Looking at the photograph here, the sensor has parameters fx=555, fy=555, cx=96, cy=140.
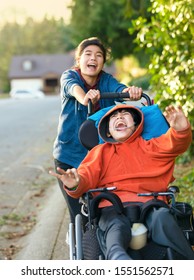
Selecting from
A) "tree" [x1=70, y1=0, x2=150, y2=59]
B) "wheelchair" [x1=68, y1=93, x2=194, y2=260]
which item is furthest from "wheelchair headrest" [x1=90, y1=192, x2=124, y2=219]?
"tree" [x1=70, y1=0, x2=150, y2=59]

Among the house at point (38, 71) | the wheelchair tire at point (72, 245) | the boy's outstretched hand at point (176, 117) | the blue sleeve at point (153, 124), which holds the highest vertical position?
the boy's outstretched hand at point (176, 117)

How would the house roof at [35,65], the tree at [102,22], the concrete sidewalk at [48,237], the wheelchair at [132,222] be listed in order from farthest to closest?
1. the house roof at [35,65]
2. the tree at [102,22]
3. the concrete sidewalk at [48,237]
4. the wheelchair at [132,222]

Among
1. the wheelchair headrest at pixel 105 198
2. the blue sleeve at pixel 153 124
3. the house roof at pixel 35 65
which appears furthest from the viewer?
the house roof at pixel 35 65

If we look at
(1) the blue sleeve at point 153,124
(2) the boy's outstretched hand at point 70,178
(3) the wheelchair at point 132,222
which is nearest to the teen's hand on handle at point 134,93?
(1) the blue sleeve at point 153,124

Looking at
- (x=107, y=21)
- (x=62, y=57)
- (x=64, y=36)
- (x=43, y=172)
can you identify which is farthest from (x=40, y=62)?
(x=43, y=172)

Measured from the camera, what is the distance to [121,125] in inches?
161

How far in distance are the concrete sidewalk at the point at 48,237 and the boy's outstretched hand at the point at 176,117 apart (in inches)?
80.6

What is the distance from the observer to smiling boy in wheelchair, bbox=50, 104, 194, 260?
11.9 feet

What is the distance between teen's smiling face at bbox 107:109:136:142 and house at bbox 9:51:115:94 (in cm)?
7581

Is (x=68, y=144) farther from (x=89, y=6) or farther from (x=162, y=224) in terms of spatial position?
(x=89, y=6)

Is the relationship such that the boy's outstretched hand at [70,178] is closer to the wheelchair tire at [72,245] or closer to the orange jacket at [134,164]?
the orange jacket at [134,164]

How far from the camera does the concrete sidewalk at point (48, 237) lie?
543 centimetres

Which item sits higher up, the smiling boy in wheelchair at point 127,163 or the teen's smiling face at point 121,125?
the teen's smiling face at point 121,125

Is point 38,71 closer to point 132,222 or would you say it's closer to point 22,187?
point 22,187
